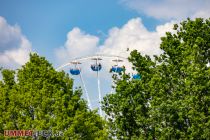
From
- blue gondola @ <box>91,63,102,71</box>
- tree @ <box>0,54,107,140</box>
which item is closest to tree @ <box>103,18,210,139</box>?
tree @ <box>0,54,107,140</box>

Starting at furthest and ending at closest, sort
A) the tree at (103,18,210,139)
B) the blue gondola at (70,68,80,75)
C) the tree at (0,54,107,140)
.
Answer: the blue gondola at (70,68,80,75) < the tree at (0,54,107,140) < the tree at (103,18,210,139)

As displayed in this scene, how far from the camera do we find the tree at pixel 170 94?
29.1m

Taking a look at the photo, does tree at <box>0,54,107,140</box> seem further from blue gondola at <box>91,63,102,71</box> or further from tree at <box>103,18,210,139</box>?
blue gondola at <box>91,63,102,71</box>

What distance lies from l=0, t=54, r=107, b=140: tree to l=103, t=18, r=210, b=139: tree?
598cm

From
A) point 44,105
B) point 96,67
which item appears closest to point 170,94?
point 44,105

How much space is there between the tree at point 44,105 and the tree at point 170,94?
5977mm

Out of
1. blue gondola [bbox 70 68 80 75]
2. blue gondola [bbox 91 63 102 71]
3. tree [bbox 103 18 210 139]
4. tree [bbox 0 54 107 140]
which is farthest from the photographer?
blue gondola [bbox 70 68 80 75]

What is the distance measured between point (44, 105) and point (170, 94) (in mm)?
11571

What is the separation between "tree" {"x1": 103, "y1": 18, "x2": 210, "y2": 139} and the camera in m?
29.1

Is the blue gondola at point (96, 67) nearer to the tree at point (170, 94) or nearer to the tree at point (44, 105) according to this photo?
the tree at point (44, 105)

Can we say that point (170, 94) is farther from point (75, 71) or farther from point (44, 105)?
point (75, 71)

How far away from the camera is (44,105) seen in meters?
37.9

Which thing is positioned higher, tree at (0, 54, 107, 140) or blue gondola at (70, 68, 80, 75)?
blue gondola at (70, 68, 80, 75)

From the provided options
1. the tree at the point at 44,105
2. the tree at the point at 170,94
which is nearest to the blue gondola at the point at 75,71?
the tree at the point at 44,105
